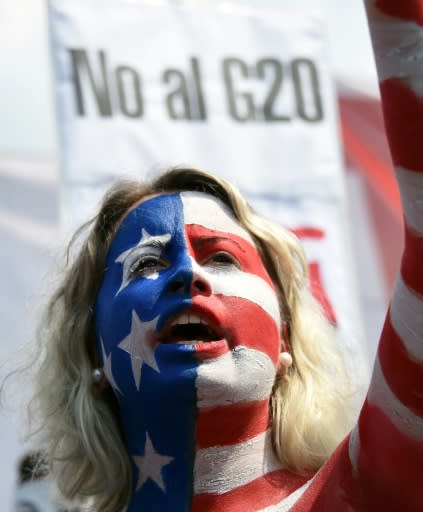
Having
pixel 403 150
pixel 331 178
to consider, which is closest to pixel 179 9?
pixel 331 178

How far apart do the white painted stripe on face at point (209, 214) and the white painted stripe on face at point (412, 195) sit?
69 cm

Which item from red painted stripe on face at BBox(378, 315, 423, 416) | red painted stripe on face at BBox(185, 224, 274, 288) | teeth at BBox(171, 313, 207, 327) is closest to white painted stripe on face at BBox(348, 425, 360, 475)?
red painted stripe on face at BBox(378, 315, 423, 416)

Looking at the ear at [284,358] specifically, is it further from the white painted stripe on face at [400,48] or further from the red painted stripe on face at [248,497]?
the white painted stripe on face at [400,48]

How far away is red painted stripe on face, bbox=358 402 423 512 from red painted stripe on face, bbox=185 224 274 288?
0.56 m

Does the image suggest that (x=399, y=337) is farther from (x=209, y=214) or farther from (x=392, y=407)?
(x=209, y=214)

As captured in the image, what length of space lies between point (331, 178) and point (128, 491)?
201 centimetres

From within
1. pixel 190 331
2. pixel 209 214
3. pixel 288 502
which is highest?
pixel 209 214

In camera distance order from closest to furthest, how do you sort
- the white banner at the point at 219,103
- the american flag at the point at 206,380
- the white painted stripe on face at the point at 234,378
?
the american flag at the point at 206,380 < the white painted stripe on face at the point at 234,378 < the white banner at the point at 219,103

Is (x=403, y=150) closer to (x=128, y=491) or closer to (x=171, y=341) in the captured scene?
(x=171, y=341)

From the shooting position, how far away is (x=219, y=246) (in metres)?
2.15

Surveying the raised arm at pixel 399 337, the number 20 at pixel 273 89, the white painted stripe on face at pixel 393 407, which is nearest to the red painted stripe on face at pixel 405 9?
the raised arm at pixel 399 337

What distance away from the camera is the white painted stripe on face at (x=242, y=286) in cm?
205

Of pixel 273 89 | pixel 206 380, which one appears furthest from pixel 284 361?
pixel 273 89

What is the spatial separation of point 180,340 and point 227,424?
181 millimetres
